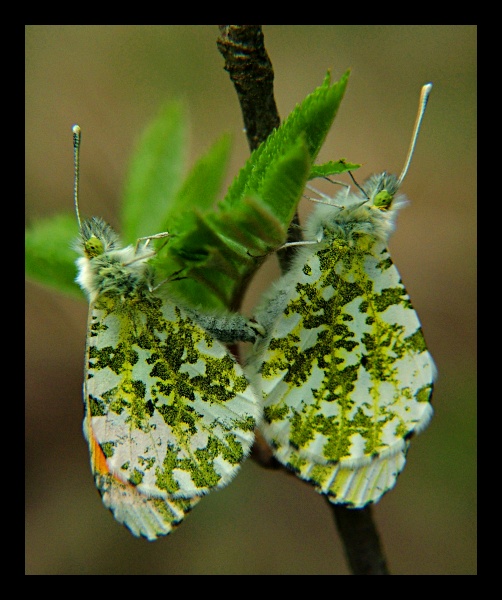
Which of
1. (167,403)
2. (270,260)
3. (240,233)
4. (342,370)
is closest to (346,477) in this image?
(342,370)

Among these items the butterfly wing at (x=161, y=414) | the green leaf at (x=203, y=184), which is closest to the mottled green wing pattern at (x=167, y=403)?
the butterfly wing at (x=161, y=414)

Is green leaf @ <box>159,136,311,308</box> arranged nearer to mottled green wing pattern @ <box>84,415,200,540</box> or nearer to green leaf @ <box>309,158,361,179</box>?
green leaf @ <box>309,158,361,179</box>

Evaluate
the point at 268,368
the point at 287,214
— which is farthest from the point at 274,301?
the point at 287,214

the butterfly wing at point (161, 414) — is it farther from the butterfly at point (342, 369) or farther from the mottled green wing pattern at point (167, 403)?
the butterfly at point (342, 369)

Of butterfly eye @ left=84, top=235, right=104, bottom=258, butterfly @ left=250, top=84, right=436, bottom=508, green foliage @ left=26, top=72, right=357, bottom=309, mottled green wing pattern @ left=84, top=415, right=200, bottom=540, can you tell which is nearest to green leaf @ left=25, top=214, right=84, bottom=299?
green foliage @ left=26, top=72, right=357, bottom=309

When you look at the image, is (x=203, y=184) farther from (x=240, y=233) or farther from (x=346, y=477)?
(x=346, y=477)

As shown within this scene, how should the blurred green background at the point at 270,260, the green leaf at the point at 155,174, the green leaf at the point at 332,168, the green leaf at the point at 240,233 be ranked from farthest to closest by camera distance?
the blurred green background at the point at 270,260 → the green leaf at the point at 155,174 → the green leaf at the point at 332,168 → the green leaf at the point at 240,233

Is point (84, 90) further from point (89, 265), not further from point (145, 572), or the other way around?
point (145, 572)

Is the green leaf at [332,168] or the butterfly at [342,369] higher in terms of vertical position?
the green leaf at [332,168]
